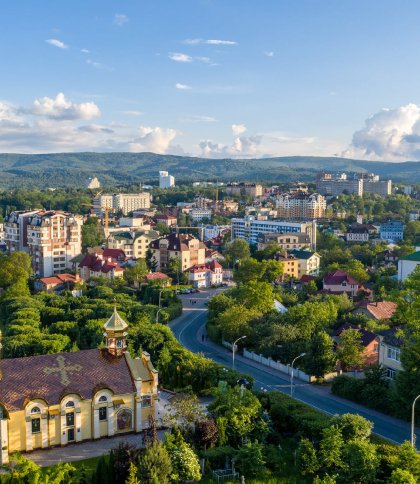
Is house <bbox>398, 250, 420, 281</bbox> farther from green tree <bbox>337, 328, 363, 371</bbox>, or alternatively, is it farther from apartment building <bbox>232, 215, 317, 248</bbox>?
apartment building <bbox>232, 215, 317, 248</bbox>

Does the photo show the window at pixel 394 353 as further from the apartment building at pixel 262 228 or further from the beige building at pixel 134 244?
the apartment building at pixel 262 228

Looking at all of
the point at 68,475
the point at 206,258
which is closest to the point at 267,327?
the point at 68,475

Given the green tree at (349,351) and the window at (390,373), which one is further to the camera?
the green tree at (349,351)

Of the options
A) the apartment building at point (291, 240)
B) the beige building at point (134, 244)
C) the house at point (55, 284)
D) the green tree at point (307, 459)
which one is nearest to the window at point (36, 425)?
the green tree at point (307, 459)

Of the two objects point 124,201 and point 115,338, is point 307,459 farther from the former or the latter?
point 124,201

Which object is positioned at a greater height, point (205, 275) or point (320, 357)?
point (320, 357)

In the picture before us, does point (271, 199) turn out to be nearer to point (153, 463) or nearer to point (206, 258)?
point (206, 258)

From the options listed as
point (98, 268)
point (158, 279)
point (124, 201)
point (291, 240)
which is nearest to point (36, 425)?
point (158, 279)

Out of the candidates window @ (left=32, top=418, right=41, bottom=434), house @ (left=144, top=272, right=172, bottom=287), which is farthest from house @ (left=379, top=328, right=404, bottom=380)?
house @ (left=144, top=272, right=172, bottom=287)
